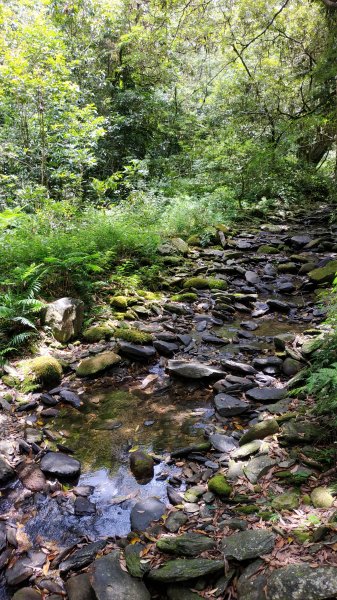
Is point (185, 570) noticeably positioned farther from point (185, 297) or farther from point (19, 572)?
point (185, 297)

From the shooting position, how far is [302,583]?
6.66 feet

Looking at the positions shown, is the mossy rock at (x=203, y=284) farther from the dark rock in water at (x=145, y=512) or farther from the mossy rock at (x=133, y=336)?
the dark rock in water at (x=145, y=512)

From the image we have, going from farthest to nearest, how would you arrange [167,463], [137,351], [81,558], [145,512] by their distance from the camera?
[137,351] < [167,463] < [145,512] < [81,558]

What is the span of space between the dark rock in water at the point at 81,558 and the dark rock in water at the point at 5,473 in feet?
3.34

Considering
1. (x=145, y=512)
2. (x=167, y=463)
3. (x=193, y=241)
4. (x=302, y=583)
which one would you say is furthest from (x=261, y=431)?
(x=193, y=241)

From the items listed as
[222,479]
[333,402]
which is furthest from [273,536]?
[333,402]

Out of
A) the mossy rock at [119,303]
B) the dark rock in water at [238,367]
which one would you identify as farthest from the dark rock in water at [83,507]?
the mossy rock at [119,303]

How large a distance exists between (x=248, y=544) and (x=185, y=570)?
1.36ft

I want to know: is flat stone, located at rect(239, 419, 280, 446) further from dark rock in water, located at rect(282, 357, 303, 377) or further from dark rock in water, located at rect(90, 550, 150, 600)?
dark rock in water, located at rect(90, 550, 150, 600)

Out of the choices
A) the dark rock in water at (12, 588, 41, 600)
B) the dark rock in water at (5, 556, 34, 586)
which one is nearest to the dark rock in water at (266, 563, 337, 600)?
the dark rock in water at (12, 588, 41, 600)

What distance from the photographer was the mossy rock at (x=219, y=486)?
125 inches

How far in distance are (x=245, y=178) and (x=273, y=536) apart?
12.8 m

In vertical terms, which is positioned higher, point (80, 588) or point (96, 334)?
point (80, 588)

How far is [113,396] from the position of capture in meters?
4.95
